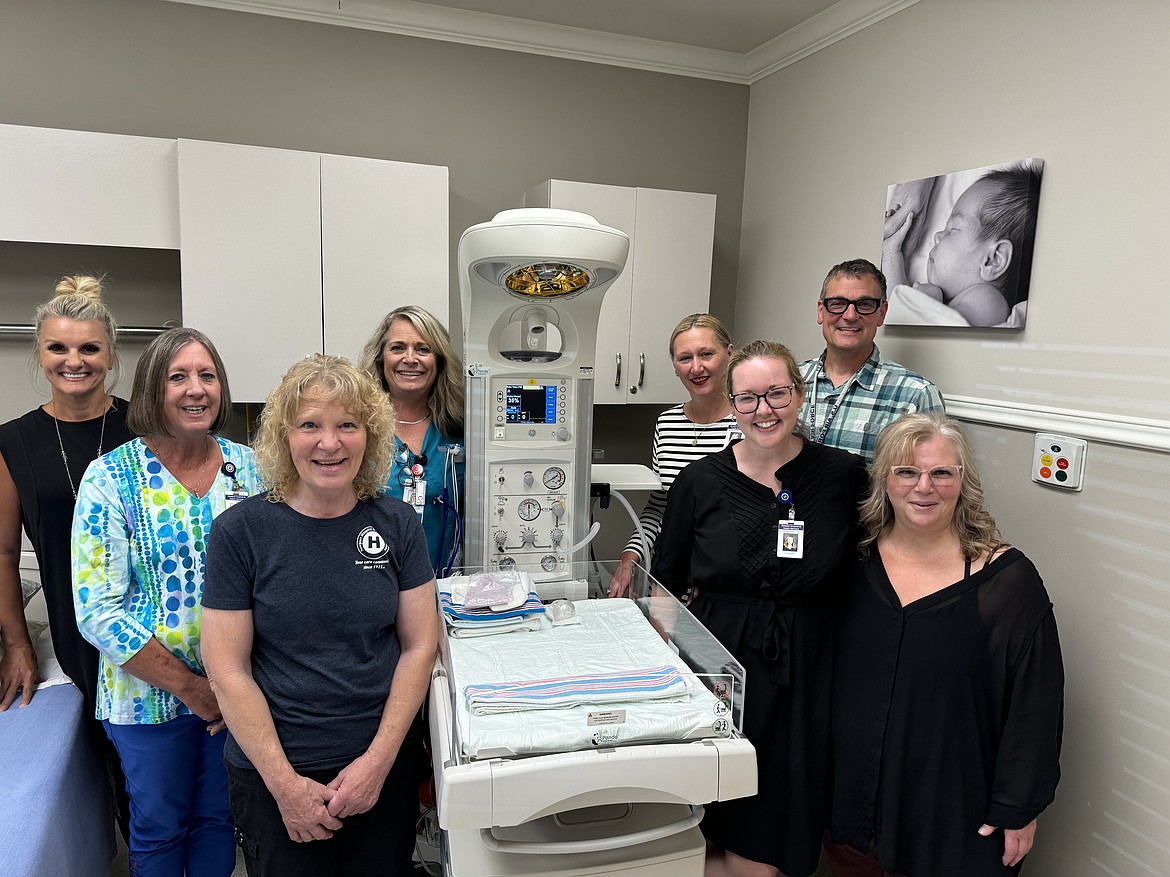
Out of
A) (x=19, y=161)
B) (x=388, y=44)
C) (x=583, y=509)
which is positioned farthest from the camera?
(x=388, y=44)

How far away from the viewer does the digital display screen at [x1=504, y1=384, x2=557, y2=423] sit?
1.76m

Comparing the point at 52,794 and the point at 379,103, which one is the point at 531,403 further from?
the point at 379,103

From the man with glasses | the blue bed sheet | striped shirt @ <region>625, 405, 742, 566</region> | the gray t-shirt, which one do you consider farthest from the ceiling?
the blue bed sheet

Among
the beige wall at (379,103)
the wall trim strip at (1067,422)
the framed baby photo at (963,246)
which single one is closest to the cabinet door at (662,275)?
the beige wall at (379,103)

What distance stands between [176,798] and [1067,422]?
2183 mm

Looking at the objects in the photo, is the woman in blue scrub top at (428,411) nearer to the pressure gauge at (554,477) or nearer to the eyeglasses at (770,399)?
the pressure gauge at (554,477)

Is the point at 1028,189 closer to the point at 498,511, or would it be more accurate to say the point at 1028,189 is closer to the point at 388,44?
the point at 498,511

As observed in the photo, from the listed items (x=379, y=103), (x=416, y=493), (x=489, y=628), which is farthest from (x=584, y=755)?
(x=379, y=103)

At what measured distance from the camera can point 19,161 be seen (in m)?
2.30

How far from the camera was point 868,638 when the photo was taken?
5.16 ft

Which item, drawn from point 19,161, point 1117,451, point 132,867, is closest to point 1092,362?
point 1117,451

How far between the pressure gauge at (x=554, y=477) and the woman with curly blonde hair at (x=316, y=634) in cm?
45

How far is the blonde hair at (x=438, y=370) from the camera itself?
198 cm

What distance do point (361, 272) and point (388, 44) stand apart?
3.07ft
